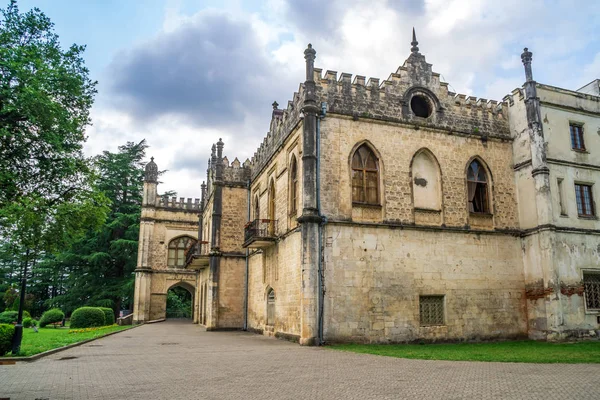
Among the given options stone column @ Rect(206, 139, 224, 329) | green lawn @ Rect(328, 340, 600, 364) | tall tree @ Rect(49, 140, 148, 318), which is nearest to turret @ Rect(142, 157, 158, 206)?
tall tree @ Rect(49, 140, 148, 318)

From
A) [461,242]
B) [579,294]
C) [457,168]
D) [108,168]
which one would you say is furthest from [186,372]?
[108,168]

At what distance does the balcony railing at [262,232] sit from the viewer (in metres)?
21.1

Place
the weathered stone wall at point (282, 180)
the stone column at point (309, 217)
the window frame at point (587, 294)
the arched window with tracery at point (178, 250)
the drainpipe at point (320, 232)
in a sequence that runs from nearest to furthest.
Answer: the stone column at point (309, 217), the drainpipe at point (320, 232), the window frame at point (587, 294), the weathered stone wall at point (282, 180), the arched window with tracery at point (178, 250)

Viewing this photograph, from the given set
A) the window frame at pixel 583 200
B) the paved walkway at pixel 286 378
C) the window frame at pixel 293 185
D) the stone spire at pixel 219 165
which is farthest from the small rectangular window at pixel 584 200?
the stone spire at pixel 219 165

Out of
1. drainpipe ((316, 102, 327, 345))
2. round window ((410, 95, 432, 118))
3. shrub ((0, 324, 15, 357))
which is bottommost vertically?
shrub ((0, 324, 15, 357))

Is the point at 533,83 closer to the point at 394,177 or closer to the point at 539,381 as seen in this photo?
the point at 394,177

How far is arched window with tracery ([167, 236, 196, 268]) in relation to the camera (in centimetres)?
4081

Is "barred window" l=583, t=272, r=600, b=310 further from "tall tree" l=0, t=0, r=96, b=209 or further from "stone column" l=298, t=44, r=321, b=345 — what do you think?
"tall tree" l=0, t=0, r=96, b=209

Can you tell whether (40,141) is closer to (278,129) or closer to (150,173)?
(278,129)

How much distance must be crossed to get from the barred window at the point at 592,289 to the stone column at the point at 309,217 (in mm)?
11106

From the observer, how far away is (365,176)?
59.7 ft

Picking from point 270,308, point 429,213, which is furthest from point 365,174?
point 270,308

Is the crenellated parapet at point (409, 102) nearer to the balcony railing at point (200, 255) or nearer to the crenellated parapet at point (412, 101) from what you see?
the crenellated parapet at point (412, 101)

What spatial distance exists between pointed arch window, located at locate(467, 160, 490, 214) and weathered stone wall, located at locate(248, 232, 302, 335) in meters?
7.58
